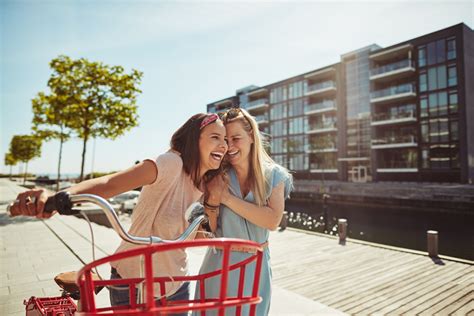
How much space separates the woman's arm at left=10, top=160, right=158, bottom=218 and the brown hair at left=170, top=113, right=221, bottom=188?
215 millimetres

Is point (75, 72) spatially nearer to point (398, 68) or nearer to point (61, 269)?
point (61, 269)

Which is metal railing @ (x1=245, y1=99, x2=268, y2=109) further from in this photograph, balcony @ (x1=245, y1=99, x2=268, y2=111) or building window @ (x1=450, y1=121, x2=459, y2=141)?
building window @ (x1=450, y1=121, x2=459, y2=141)

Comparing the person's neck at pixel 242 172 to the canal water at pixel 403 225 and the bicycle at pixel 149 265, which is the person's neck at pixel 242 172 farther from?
the canal water at pixel 403 225

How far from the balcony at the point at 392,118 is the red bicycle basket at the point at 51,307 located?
36.0 meters

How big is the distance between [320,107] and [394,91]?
10.5 meters

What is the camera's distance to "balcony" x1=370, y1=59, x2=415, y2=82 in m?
33.0

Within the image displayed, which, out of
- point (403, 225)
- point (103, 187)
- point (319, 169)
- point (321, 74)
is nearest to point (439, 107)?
point (319, 169)

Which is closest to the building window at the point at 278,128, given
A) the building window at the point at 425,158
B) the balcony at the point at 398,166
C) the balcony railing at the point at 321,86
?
the balcony railing at the point at 321,86

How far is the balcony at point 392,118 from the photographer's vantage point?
3241cm

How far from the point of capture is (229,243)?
2.77ft

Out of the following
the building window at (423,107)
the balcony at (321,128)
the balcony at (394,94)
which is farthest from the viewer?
the balcony at (321,128)

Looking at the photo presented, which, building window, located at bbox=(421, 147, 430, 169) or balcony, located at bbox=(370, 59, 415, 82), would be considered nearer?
building window, located at bbox=(421, 147, 430, 169)

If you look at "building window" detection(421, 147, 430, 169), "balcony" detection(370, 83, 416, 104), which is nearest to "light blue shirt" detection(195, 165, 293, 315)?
"building window" detection(421, 147, 430, 169)

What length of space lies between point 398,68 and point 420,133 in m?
7.63
